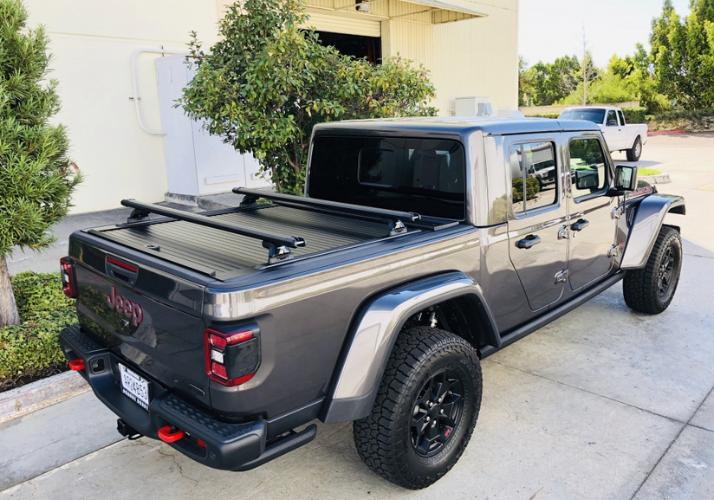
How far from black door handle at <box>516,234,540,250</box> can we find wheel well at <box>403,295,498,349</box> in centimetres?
55

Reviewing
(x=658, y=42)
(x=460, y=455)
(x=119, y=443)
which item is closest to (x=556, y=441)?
(x=460, y=455)

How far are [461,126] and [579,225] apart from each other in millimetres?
1291

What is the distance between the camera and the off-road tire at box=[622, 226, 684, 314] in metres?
4.90

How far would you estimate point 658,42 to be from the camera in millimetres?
31078

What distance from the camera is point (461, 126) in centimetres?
336

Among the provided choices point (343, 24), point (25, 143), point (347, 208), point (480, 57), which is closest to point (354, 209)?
point (347, 208)

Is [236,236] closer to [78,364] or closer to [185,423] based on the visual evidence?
Answer: [78,364]

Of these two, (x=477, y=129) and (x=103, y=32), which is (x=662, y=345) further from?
(x=103, y=32)

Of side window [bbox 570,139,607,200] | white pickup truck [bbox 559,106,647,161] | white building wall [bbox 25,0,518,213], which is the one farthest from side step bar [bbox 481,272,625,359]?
white pickup truck [bbox 559,106,647,161]

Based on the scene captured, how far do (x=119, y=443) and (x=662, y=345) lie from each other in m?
3.92

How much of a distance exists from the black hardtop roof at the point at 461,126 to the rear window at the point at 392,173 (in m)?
0.07

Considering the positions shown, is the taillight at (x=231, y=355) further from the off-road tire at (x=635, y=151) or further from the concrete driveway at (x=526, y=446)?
the off-road tire at (x=635, y=151)

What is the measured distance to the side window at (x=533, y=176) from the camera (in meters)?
3.54

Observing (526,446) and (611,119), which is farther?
(611,119)
